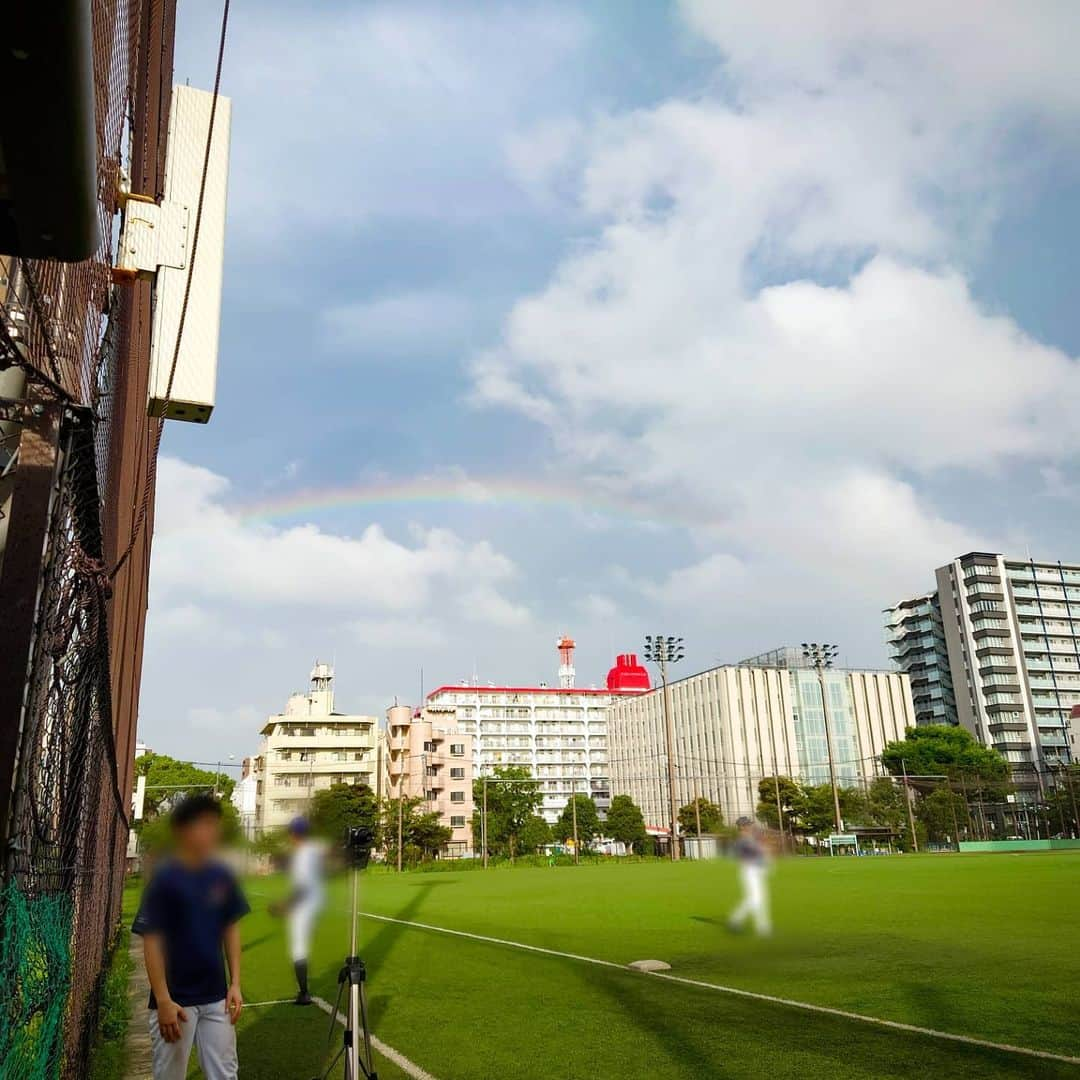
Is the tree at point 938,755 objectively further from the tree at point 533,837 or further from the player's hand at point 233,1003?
the player's hand at point 233,1003

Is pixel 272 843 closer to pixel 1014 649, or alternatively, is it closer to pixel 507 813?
pixel 507 813

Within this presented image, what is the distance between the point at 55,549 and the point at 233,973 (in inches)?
111

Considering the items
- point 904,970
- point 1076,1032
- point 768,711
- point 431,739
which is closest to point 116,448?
point 1076,1032

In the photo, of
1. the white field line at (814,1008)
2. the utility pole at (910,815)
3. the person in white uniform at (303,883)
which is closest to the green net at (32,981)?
the person in white uniform at (303,883)

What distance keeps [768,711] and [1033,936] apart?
79026mm

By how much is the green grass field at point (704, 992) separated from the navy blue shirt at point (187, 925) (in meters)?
2.85

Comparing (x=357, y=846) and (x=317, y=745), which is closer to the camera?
(x=357, y=846)

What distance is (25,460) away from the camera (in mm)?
2533

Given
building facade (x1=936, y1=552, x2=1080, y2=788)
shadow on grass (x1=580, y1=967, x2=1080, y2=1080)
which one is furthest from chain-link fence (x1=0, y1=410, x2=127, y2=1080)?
building facade (x1=936, y1=552, x2=1080, y2=788)

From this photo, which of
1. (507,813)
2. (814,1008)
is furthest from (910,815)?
(814,1008)

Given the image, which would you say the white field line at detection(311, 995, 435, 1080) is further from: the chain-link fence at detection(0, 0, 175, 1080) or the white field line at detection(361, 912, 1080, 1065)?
the white field line at detection(361, 912, 1080, 1065)

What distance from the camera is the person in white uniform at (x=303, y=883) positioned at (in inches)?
272

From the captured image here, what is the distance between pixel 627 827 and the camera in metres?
74.4

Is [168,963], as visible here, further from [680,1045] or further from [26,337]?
[680,1045]
